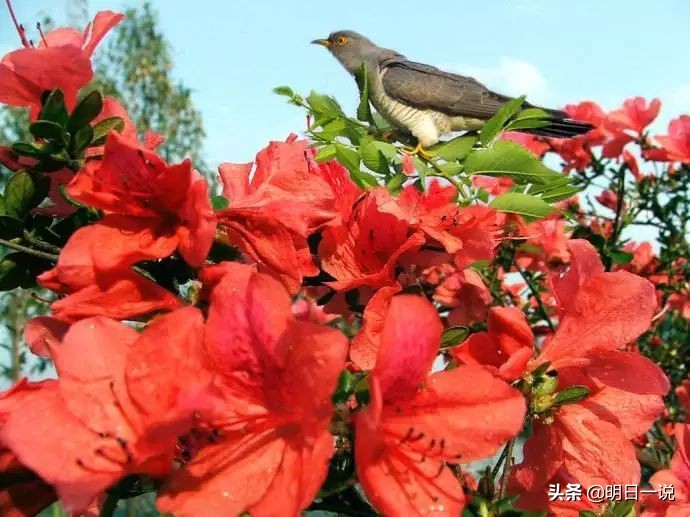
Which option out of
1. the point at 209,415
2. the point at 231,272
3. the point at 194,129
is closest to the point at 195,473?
the point at 209,415

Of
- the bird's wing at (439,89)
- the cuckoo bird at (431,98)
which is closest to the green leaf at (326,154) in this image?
the cuckoo bird at (431,98)

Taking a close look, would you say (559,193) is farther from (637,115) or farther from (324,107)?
(637,115)

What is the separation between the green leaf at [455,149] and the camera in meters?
1.10

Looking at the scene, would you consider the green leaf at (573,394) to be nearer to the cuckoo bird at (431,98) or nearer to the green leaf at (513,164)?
the green leaf at (513,164)

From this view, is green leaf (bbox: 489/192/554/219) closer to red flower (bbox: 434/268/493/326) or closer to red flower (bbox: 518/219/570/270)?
red flower (bbox: 434/268/493/326)

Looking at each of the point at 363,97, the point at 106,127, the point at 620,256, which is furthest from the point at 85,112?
the point at 620,256

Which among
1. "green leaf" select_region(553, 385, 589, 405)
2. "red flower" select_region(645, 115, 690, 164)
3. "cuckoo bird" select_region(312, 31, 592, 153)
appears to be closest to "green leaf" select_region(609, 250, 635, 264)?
"cuckoo bird" select_region(312, 31, 592, 153)

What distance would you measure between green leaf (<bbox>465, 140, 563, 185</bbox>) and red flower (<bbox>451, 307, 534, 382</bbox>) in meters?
0.25

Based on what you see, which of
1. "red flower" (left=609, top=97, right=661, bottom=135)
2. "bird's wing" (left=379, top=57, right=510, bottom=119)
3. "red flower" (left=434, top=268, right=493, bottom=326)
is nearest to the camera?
"red flower" (left=434, top=268, right=493, bottom=326)

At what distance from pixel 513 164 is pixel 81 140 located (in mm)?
528

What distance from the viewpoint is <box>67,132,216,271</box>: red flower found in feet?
2.28

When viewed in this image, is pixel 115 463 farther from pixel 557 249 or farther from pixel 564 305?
pixel 557 249

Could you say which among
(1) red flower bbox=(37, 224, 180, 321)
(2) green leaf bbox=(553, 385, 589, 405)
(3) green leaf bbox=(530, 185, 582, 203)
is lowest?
(2) green leaf bbox=(553, 385, 589, 405)

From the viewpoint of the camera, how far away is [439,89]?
2.20m
